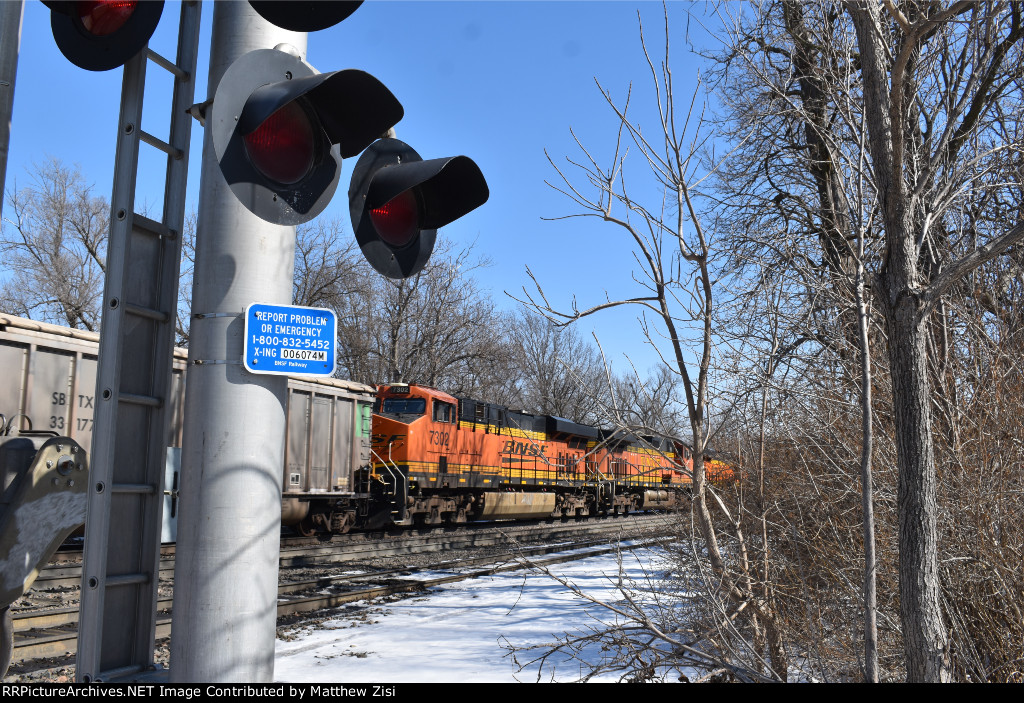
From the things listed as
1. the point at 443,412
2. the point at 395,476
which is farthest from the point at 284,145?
the point at 443,412

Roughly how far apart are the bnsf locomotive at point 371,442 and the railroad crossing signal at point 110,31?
624cm

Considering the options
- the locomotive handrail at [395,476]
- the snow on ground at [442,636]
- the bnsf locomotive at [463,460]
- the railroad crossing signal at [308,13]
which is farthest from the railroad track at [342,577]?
the railroad crossing signal at [308,13]

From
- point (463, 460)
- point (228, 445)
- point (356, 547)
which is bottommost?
point (356, 547)

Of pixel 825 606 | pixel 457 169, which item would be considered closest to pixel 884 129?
pixel 457 169

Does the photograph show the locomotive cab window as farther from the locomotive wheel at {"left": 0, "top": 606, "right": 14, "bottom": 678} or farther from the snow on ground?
the locomotive wheel at {"left": 0, "top": 606, "right": 14, "bottom": 678}

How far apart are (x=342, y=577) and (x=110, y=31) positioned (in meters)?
9.92

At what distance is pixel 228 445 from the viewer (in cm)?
276

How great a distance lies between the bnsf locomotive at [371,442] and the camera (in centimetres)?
1070

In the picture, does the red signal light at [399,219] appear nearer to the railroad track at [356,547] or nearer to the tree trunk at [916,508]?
the tree trunk at [916,508]

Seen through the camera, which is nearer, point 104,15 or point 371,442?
point 104,15

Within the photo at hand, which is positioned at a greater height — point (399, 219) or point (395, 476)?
point (399, 219)

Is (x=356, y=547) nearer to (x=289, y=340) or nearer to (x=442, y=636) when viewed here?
(x=442, y=636)

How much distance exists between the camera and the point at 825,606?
580 centimetres

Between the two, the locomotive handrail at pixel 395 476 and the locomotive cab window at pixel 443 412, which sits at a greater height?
the locomotive cab window at pixel 443 412
